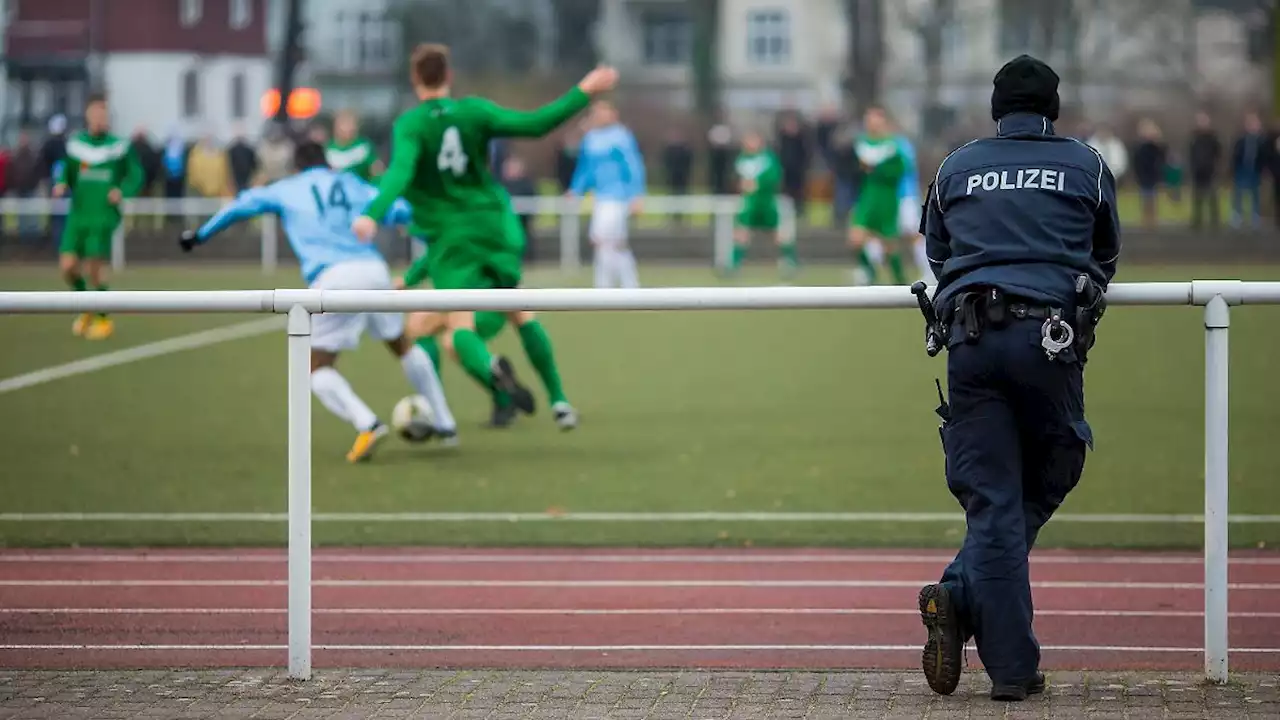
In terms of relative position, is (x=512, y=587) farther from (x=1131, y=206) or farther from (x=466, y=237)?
(x=1131, y=206)

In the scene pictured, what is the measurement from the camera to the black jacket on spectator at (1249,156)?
3422 cm

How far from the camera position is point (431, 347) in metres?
13.4

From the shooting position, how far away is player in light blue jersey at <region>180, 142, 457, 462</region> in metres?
12.0

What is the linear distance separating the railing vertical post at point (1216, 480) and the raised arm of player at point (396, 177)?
5775 millimetres

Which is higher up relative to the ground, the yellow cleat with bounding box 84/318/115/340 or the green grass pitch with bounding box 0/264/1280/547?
the yellow cleat with bounding box 84/318/115/340

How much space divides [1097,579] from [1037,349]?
9.62ft

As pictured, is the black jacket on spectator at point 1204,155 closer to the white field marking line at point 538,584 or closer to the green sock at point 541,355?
the green sock at point 541,355

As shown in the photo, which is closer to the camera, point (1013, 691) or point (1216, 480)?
point (1013, 691)

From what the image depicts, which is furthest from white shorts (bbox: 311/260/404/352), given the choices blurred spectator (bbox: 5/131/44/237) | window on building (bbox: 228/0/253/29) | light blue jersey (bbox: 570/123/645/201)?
window on building (bbox: 228/0/253/29)

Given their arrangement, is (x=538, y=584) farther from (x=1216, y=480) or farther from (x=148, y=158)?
(x=148, y=158)

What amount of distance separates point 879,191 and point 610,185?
3.18 metres

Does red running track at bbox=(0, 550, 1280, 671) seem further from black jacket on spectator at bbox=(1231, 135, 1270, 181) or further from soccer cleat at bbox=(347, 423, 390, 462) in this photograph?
black jacket on spectator at bbox=(1231, 135, 1270, 181)

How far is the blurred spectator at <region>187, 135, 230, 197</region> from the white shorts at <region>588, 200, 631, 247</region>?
1089 centimetres

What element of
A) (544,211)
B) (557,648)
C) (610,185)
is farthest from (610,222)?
(557,648)
